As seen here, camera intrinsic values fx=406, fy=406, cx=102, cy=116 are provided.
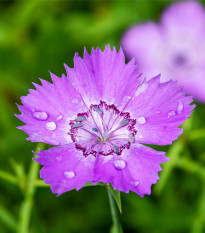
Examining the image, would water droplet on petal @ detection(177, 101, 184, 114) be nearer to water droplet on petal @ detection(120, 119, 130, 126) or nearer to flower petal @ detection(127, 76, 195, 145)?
flower petal @ detection(127, 76, 195, 145)

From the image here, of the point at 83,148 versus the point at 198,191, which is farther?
the point at 198,191

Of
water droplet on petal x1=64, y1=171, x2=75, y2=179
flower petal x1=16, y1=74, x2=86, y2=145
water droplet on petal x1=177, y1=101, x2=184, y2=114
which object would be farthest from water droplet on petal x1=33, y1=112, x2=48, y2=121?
water droplet on petal x1=177, y1=101, x2=184, y2=114

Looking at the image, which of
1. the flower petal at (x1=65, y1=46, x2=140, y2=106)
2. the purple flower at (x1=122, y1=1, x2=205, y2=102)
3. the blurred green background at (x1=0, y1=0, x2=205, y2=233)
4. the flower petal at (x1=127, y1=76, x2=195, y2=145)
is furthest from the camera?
the purple flower at (x1=122, y1=1, x2=205, y2=102)

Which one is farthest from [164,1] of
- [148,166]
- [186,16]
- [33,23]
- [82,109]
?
[148,166]

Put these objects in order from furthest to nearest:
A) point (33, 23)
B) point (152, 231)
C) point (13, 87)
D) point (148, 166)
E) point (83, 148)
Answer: point (33, 23), point (13, 87), point (152, 231), point (83, 148), point (148, 166)

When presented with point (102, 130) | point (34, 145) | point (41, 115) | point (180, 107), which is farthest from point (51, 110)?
point (34, 145)

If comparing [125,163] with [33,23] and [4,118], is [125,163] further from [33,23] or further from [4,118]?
[33,23]
